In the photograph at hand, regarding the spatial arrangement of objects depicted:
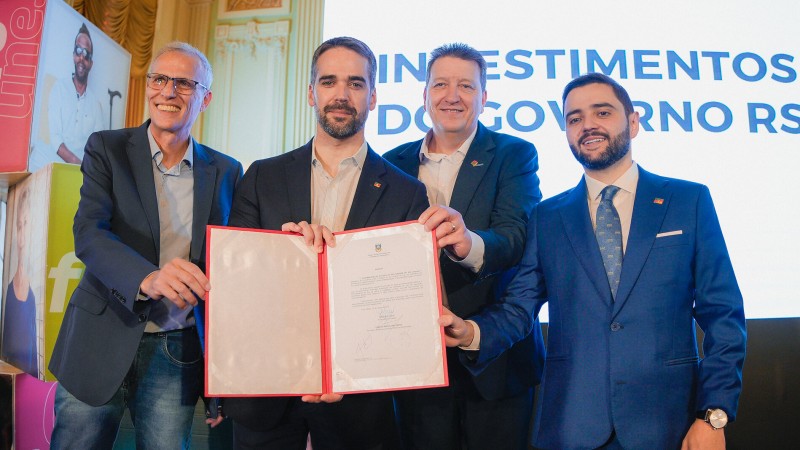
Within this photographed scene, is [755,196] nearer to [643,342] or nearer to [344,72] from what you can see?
[643,342]

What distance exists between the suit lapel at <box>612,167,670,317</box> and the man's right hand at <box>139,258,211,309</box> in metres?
1.15

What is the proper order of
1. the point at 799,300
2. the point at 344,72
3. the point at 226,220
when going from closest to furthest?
1. the point at 344,72
2. the point at 226,220
3. the point at 799,300

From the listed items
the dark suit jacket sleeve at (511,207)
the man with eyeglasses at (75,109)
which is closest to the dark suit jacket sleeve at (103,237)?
the dark suit jacket sleeve at (511,207)

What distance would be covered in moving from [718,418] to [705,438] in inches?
2.4

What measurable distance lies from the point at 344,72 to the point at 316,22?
3.44 m

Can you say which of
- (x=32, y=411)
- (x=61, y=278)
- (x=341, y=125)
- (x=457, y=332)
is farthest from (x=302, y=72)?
(x=457, y=332)

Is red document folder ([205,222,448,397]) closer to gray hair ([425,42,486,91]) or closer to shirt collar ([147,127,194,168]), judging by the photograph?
shirt collar ([147,127,194,168])

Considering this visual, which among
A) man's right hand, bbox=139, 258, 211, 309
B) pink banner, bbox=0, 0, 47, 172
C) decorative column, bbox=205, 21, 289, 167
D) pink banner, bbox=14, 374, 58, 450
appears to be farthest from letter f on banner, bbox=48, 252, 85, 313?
decorative column, bbox=205, 21, 289, 167

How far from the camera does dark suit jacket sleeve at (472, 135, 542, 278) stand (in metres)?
1.84

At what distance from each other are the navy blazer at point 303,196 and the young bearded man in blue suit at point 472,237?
20 centimetres

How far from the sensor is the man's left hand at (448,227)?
1.51m

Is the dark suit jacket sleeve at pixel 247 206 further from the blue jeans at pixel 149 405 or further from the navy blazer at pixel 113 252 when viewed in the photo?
the blue jeans at pixel 149 405

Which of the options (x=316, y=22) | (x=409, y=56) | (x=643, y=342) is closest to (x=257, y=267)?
(x=643, y=342)

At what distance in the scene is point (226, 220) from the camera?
203 centimetres
